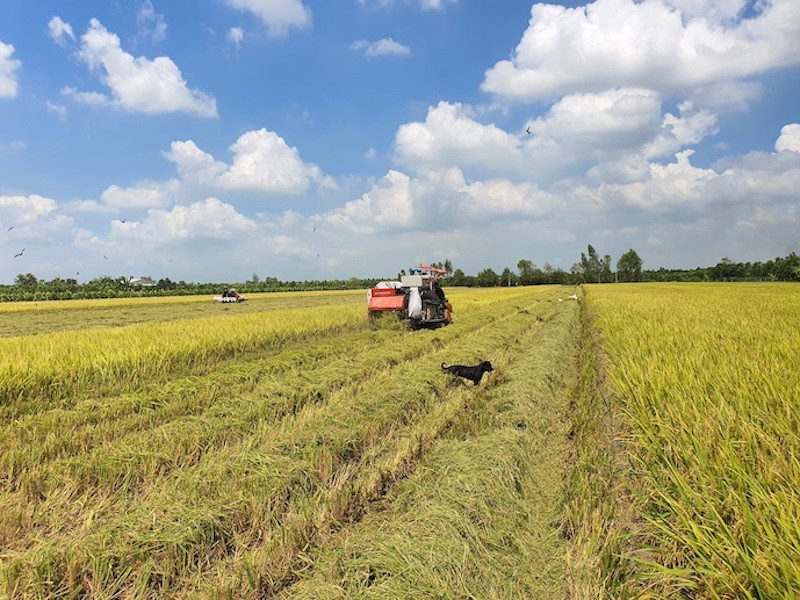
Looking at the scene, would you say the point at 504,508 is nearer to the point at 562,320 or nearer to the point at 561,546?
the point at 561,546

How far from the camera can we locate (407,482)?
149 inches

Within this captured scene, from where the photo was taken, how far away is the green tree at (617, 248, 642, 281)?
109 m

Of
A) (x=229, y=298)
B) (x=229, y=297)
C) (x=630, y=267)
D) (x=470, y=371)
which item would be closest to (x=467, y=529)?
(x=470, y=371)

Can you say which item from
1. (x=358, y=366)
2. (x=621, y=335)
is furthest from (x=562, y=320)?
(x=358, y=366)

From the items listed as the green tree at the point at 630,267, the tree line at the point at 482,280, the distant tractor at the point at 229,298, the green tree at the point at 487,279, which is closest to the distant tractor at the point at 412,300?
the tree line at the point at 482,280

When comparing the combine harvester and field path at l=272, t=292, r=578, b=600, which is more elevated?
the combine harvester

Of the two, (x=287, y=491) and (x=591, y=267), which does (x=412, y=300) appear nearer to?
(x=287, y=491)

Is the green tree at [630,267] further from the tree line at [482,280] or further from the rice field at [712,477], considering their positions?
the rice field at [712,477]

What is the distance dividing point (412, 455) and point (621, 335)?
683 centimetres

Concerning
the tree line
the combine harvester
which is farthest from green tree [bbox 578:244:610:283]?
the combine harvester

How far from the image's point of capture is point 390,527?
3.11 meters

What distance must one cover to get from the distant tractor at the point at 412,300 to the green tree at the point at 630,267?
110 m

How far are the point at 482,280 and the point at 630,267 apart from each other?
4310 cm

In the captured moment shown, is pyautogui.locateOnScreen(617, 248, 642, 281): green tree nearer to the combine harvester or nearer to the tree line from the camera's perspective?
the tree line
